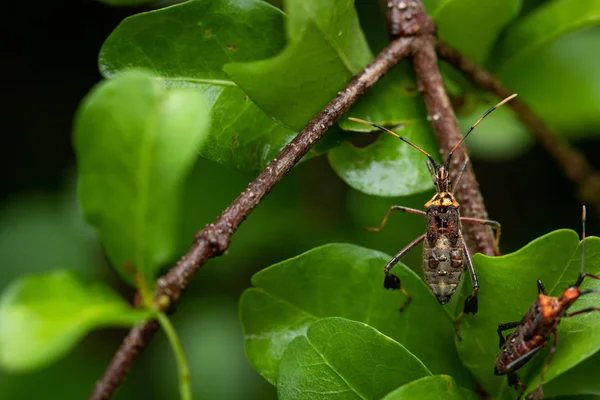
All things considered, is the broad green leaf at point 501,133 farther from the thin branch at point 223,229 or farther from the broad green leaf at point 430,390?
the broad green leaf at point 430,390

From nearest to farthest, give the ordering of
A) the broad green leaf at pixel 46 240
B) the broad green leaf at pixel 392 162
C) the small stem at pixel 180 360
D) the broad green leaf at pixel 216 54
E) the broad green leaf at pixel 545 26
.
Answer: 1. the small stem at pixel 180 360
2. the broad green leaf at pixel 216 54
3. the broad green leaf at pixel 392 162
4. the broad green leaf at pixel 545 26
5. the broad green leaf at pixel 46 240

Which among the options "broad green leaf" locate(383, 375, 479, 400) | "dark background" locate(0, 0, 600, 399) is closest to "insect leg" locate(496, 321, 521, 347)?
"broad green leaf" locate(383, 375, 479, 400)

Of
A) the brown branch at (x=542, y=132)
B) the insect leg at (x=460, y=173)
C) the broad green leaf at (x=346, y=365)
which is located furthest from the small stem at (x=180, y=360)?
the brown branch at (x=542, y=132)

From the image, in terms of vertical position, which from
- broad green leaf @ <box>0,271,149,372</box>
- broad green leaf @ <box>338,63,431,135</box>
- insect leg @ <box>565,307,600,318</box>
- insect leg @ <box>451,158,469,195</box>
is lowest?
insect leg @ <box>565,307,600,318</box>

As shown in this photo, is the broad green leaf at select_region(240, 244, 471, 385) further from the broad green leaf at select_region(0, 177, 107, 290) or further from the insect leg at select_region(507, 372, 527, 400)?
the broad green leaf at select_region(0, 177, 107, 290)

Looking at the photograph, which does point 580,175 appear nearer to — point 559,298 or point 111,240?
point 559,298

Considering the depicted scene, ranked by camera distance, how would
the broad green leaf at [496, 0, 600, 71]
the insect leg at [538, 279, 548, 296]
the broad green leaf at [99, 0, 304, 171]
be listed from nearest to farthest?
the insect leg at [538, 279, 548, 296] → the broad green leaf at [99, 0, 304, 171] → the broad green leaf at [496, 0, 600, 71]

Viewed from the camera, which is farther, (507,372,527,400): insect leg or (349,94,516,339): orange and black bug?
(349,94,516,339): orange and black bug
